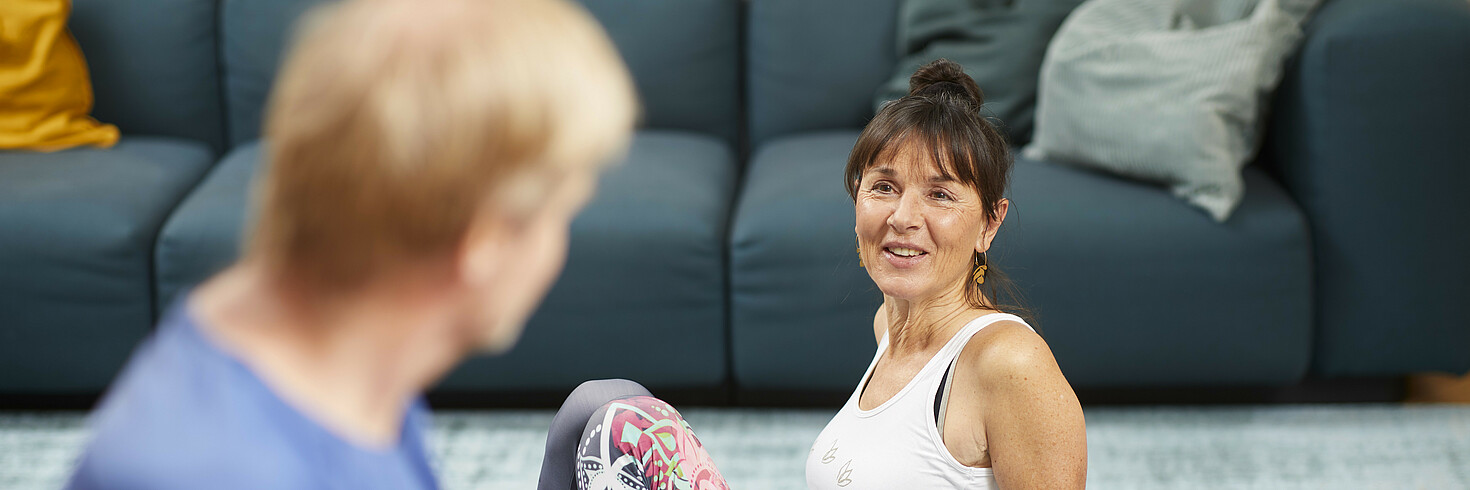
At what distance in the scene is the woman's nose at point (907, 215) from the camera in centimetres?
129

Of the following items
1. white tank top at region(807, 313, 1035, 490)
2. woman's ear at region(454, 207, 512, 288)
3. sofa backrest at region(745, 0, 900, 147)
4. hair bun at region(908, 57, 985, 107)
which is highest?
woman's ear at region(454, 207, 512, 288)

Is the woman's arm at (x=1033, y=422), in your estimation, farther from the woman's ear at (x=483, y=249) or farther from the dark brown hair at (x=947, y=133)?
the woman's ear at (x=483, y=249)

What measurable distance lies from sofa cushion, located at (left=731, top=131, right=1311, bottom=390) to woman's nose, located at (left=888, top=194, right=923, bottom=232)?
820 millimetres

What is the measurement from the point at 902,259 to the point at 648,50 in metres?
1.57

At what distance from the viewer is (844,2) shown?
108 inches

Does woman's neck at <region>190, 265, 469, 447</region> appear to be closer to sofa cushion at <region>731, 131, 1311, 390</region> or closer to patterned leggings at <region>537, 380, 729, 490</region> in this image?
patterned leggings at <region>537, 380, 729, 490</region>

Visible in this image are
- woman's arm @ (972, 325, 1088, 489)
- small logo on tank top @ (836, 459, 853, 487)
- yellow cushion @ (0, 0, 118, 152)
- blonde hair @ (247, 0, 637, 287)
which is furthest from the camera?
yellow cushion @ (0, 0, 118, 152)

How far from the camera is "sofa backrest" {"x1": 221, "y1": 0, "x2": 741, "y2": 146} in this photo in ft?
9.05

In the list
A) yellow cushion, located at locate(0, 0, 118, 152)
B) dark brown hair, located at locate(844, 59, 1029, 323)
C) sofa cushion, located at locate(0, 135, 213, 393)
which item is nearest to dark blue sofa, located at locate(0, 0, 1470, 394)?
sofa cushion, located at locate(0, 135, 213, 393)

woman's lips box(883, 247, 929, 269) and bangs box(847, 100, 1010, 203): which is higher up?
bangs box(847, 100, 1010, 203)

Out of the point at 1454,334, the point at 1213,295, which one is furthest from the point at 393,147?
the point at 1454,334

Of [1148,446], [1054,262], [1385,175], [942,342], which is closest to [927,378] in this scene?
[942,342]

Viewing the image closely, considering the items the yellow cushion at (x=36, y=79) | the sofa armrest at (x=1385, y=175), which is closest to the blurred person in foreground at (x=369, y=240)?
the sofa armrest at (x=1385, y=175)

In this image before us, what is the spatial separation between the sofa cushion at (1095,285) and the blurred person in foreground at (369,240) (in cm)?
162
